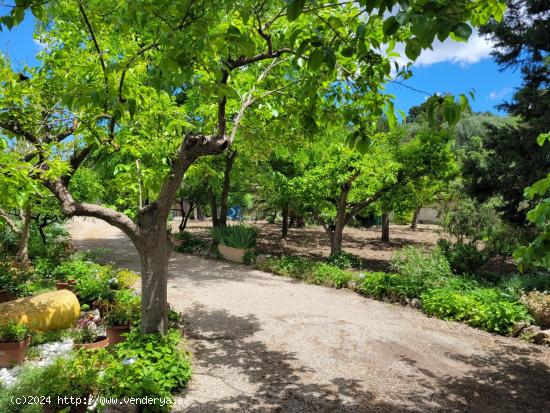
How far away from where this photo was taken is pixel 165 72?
8.04ft

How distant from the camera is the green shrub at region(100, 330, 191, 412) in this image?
390cm

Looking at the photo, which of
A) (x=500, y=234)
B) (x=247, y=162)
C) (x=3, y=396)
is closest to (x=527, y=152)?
(x=500, y=234)

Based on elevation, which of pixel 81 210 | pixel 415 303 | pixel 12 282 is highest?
pixel 81 210

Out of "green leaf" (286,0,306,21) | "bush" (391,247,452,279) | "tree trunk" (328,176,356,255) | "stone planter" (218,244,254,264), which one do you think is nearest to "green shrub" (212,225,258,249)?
"stone planter" (218,244,254,264)

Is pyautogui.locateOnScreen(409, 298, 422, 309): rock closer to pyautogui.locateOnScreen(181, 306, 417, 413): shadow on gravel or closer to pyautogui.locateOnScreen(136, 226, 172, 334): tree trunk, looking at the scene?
pyautogui.locateOnScreen(181, 306, 417, 413): shadow on gravel

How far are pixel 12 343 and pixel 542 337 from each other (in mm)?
8021

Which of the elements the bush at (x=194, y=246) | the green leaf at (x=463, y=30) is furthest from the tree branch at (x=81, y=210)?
the bush at (x=194, y=246)

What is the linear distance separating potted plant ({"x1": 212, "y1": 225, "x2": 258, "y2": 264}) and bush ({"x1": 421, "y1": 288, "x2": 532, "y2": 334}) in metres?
6.73

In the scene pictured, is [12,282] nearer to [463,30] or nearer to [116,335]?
[116,335]

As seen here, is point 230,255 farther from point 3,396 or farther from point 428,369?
point 3,396

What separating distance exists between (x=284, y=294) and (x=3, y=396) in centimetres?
650

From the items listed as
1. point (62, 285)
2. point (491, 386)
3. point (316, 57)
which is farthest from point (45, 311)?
point (491, 386)

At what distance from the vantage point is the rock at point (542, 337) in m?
6.45

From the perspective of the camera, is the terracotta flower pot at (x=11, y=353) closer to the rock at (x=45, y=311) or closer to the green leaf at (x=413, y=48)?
the rock at (x=45, y=311)
